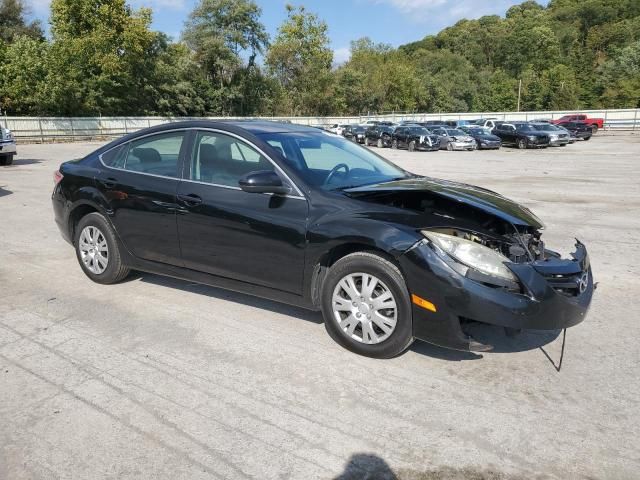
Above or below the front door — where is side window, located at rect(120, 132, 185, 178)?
above

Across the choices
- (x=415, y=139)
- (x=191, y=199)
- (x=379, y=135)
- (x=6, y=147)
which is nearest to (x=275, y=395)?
(x=191, y=199)

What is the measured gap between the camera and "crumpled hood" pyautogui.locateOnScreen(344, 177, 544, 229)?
152 inches

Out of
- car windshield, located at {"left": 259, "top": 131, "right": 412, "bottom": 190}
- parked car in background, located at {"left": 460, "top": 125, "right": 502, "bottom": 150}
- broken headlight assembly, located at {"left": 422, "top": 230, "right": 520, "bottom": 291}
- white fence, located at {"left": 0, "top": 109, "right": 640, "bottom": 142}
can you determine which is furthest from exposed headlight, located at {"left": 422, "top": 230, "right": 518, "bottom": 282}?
white fence, located at {"left": 0, "top": 109, "right": 640, "bottom": 142}

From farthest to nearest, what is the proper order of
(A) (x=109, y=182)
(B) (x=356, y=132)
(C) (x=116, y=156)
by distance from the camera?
(B) (x=356, y=132) → (C) (x=116, y=156) → (A) (x=109, y=182)

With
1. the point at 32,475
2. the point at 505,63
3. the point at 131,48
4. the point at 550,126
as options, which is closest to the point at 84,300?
the point at 32,475

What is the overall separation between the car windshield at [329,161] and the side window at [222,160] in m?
0.19

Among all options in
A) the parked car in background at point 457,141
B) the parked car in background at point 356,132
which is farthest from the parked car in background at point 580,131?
the parked car in background at point 356,132

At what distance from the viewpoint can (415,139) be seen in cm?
3162

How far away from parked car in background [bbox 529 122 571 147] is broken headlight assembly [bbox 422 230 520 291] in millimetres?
31760

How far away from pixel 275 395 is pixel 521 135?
32143 mm

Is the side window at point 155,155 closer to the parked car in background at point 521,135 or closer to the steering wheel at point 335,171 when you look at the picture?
the steering wheel at point 335,171

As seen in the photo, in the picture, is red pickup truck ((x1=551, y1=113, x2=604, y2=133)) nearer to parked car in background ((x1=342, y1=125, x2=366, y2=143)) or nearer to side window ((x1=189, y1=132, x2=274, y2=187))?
parked car in background ((x1=342, y1=125, x2=366, y2=143))

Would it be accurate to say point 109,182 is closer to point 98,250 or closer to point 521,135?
point 98,250

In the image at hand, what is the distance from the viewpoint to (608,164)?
20.7 m
